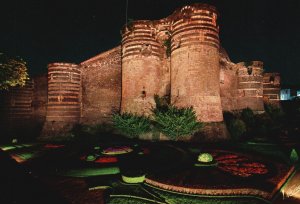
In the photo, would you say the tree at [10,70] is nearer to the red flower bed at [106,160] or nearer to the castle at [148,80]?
the castle at [148,80]

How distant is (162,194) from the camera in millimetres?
7227

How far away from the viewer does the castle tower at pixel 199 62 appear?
15.3 metres

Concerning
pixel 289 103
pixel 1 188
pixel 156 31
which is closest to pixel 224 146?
pixel 156 31

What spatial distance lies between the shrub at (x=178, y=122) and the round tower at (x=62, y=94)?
28.2 feet

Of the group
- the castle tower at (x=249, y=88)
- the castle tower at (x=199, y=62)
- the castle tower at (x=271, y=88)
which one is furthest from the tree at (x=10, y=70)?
the castle tower at (x=271, y=88)

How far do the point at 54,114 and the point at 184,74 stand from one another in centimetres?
1164

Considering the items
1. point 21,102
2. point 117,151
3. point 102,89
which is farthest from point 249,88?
point 21,102

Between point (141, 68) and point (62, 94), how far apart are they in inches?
295

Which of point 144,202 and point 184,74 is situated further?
point 184,74

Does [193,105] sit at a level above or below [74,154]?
above

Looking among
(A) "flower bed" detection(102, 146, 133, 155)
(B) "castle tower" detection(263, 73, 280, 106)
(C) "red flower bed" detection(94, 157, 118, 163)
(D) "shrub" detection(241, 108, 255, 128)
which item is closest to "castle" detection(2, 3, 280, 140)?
(D) "shrub" detection(241, 108, 255, 128)

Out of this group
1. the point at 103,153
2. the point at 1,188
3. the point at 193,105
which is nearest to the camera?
the point at 1,188

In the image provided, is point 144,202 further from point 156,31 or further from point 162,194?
point 156,31

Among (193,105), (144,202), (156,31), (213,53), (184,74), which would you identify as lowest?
(144,202)
